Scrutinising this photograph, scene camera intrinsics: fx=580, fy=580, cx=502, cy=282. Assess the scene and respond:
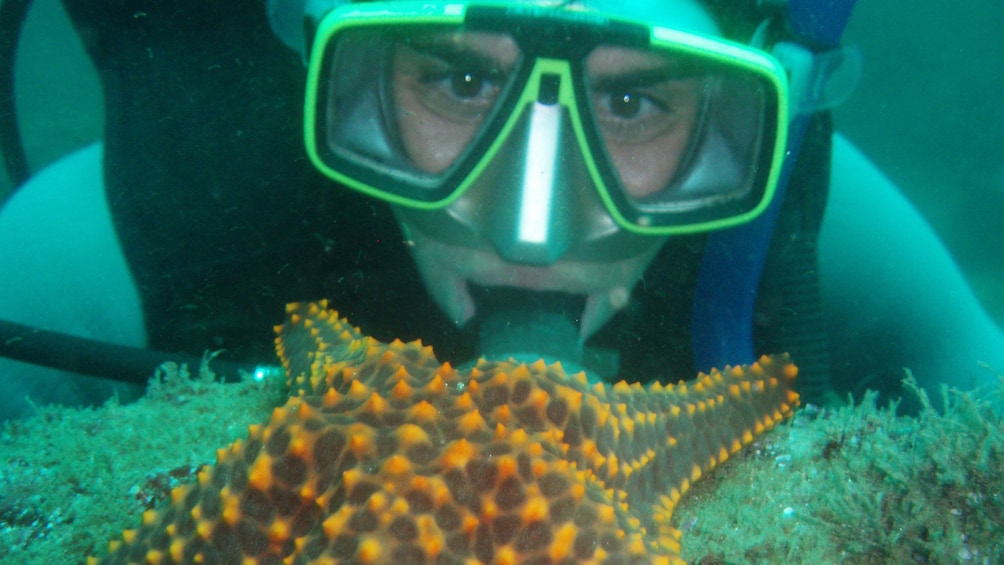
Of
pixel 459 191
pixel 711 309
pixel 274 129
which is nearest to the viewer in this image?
pixel 459 191

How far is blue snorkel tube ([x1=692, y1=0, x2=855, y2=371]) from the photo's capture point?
3234 mm

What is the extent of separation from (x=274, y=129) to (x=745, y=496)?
3.72m

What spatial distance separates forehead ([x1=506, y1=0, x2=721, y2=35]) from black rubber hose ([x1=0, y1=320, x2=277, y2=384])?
8.93 ft

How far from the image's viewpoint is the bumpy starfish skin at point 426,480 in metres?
1.24

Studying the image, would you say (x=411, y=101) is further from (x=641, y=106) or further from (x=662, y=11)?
(x=662, y=11)

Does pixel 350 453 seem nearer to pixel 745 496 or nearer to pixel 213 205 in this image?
pixel 745 496

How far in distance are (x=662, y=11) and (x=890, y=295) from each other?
304 centimetres

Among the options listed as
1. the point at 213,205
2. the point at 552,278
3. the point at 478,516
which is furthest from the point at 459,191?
the point at 213,205

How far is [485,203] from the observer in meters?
2.77

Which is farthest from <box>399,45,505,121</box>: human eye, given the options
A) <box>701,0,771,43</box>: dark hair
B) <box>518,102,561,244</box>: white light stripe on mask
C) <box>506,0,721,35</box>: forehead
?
<box>701,0,771,43</box>: dark hair

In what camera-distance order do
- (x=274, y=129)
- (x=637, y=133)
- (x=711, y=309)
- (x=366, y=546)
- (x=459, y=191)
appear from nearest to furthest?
(x=366, y=546)
(x=459, y=191)
(x=637, y=133)
(x=711, y=309)
(x=274, y=129)

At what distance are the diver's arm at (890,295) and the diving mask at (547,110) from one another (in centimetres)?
219

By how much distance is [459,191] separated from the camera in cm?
275

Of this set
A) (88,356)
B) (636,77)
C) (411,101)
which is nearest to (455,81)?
(411,101)
